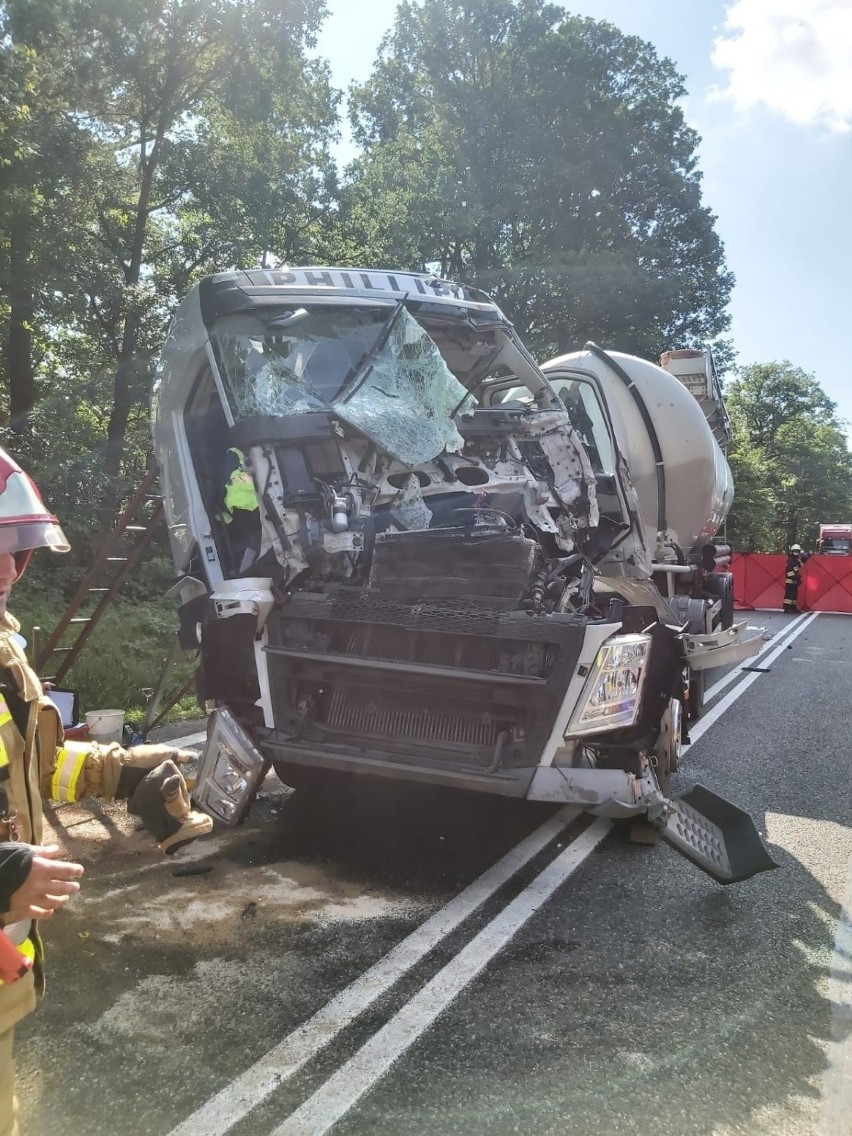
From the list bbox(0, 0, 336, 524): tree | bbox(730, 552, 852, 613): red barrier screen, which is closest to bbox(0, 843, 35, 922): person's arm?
bbox(0, 0, 336, 524): tree

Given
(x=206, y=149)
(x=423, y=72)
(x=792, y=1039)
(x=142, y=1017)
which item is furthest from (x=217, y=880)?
(x=423, y=72)

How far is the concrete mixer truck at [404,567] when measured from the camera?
366 cm

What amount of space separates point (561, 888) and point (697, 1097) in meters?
1.42

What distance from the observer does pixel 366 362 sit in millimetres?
4793

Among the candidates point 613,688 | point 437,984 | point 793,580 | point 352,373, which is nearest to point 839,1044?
point 437,984

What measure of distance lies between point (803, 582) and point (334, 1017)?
2071cm

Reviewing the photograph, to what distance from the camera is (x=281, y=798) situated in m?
5.02

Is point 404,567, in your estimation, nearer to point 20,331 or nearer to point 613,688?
point 613,688

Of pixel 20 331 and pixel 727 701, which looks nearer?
pixel 727 701

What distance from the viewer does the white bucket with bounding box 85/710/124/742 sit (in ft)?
18.4

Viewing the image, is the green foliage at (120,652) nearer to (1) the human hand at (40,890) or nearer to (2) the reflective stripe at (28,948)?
(2) the reflective stripe at (28,948)

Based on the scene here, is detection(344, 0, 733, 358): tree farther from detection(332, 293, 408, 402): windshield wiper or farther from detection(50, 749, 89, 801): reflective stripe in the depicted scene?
detection(50, 749, 89, 801): reflective stripe

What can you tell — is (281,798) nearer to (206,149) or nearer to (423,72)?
(206,149)

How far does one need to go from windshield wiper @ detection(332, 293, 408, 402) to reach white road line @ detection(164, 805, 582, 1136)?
2.61 m
